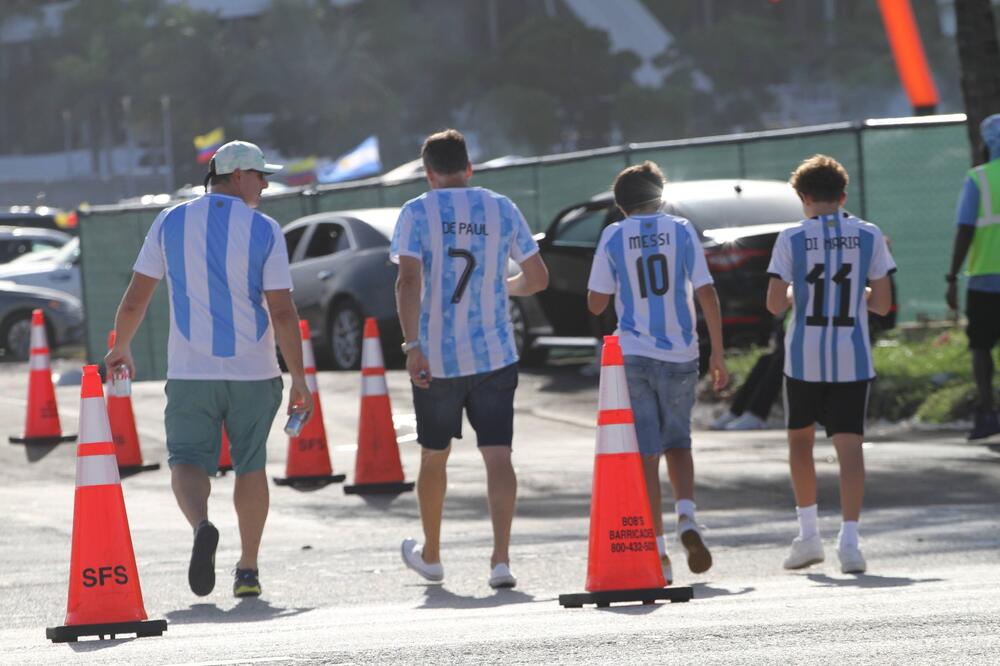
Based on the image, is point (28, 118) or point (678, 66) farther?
point (28, 118)

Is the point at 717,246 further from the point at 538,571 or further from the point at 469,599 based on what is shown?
the point at 469,599

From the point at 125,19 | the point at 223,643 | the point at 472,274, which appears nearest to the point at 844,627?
the point at 223,643

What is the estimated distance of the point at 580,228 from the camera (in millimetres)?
16734

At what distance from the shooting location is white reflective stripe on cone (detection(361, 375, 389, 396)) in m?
11.0

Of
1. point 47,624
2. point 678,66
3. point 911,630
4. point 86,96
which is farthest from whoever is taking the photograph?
point 86,96

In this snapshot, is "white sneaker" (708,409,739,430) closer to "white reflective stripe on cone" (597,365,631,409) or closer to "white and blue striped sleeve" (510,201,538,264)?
"white and blue striped sleeve" (510,201,538,264)

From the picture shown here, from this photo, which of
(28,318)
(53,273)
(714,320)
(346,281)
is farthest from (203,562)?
(53,273)

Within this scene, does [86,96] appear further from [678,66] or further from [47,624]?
[47,624]

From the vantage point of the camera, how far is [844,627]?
5.85 m

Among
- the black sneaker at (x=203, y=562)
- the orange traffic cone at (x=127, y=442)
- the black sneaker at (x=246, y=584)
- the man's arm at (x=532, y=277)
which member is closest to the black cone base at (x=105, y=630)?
the black sneaker at (x=203, y=562)

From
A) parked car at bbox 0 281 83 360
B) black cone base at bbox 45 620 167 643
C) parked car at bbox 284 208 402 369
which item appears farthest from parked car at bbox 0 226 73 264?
black cone base at bbox 45 620 167 643

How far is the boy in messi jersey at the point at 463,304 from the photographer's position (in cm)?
774

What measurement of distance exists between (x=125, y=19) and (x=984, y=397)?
338 ft

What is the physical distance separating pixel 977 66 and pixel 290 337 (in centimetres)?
858
